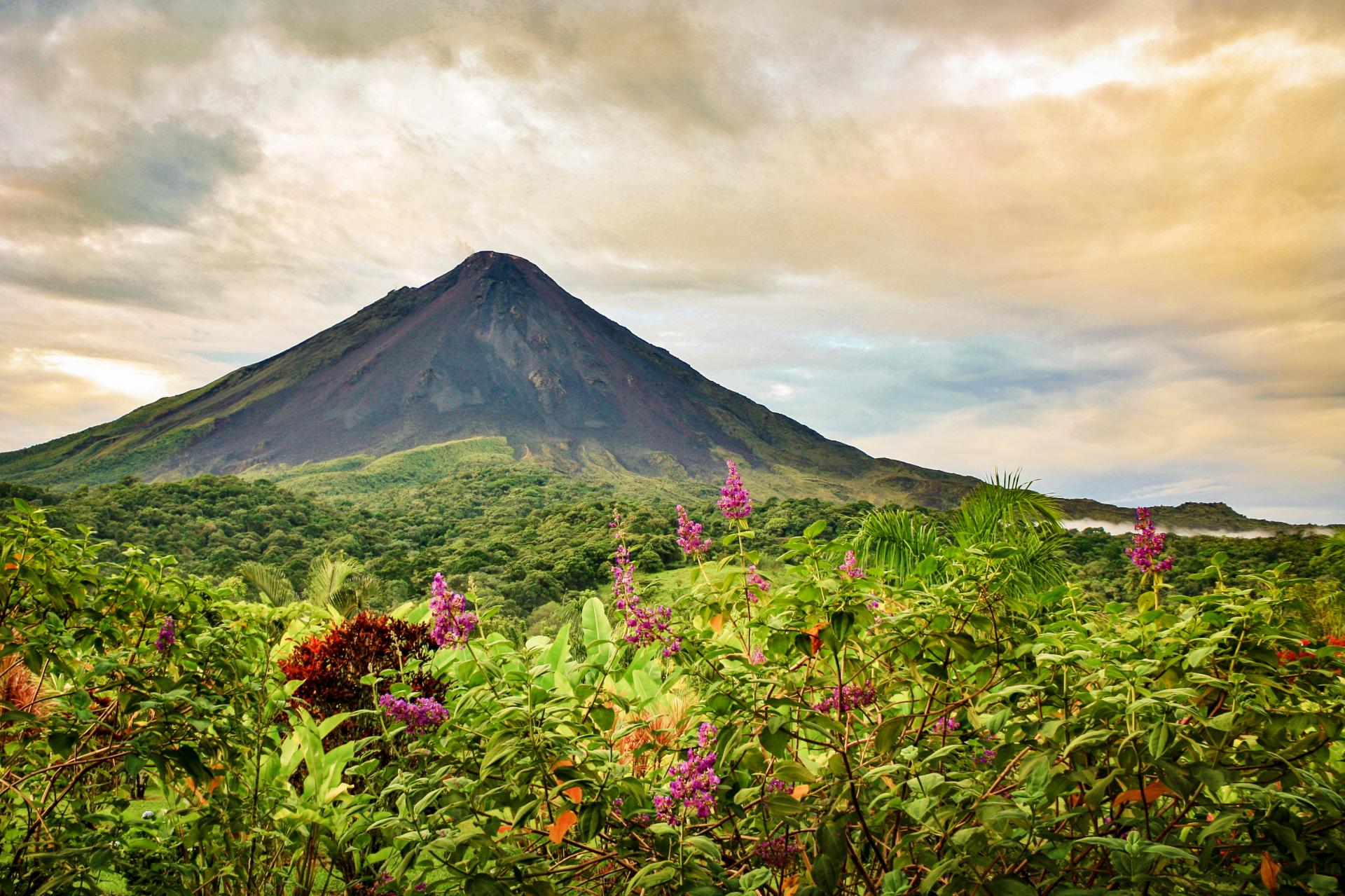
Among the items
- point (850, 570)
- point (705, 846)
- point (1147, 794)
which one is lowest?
point (705, 846)

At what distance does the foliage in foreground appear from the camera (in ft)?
4.94

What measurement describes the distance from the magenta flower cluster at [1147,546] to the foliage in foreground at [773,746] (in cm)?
9

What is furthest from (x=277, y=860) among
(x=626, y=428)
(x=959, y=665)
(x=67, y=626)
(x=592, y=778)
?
(x=626, y=428)

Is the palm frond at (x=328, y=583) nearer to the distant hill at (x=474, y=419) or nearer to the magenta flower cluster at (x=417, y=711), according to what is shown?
the magenta flower cluster at (x=417, y=711)

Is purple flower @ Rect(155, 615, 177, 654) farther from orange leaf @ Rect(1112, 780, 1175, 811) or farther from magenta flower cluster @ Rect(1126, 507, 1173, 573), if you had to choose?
magenta flower cluster @ Rect(1126, 507, 1173, 573)

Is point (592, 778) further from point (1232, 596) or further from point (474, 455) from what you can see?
point (474, 455)

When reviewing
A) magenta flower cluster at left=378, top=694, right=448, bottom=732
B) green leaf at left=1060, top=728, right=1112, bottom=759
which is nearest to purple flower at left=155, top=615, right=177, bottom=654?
magenta flower cluster at left=378, top=694, right=448, bottom=732

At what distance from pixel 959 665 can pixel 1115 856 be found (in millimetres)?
598

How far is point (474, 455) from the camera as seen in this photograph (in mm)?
77375

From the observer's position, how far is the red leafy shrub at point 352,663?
3029 mm

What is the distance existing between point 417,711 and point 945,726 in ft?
4.20

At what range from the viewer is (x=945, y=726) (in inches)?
73.4

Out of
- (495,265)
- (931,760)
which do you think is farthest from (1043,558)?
(495,265)

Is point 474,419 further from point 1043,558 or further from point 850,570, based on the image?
point 850,570
